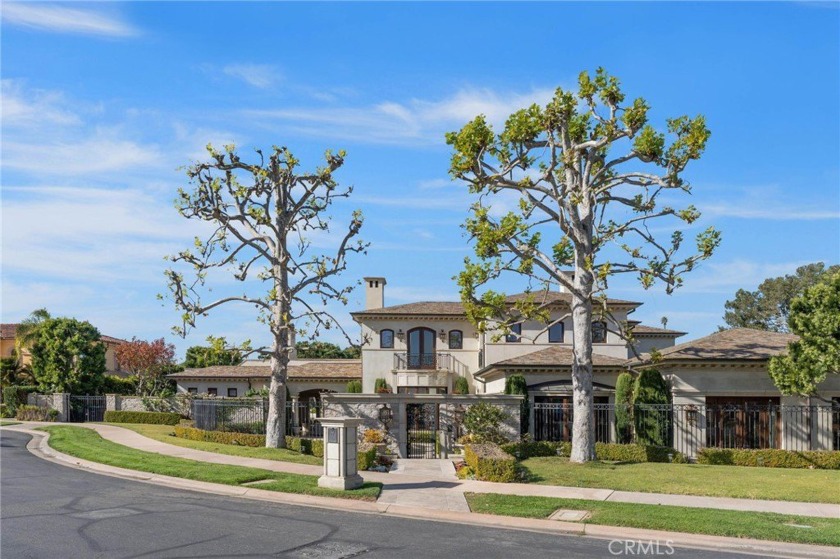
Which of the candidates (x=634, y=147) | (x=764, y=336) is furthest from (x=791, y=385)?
(x=634, y=147)

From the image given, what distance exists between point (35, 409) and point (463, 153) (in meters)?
33.5

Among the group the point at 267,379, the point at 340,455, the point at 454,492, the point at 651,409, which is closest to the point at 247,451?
the point at 340,455

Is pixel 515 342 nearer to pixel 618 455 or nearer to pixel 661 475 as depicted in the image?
pixel 618 455

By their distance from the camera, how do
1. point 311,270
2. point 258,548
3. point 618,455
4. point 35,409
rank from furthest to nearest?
point 35,409
point 311,270
point 618,455
point 258,548

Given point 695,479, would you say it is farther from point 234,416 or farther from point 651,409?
point 234,416

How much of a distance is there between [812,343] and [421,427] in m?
13.9

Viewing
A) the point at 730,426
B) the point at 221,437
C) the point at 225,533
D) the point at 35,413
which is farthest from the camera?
the point at 35,413

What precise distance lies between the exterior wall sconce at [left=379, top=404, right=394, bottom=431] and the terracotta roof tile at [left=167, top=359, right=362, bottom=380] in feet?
68.2

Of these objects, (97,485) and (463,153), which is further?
(463,153)

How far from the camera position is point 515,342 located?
4175 cm

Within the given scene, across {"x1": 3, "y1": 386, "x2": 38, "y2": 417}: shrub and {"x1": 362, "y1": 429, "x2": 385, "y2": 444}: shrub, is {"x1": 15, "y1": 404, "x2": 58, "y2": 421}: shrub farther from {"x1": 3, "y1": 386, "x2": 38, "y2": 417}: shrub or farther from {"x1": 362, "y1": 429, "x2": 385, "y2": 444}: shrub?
{"x1": 362, "y1": 429, "x2": 385, "y2": 444}: shrub

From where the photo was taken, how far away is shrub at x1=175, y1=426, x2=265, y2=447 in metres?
29.1

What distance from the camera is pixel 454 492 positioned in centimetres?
1945

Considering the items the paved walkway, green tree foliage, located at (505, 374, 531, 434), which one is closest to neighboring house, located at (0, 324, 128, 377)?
green tree foliage, located at (505, 374, 531, 434)
